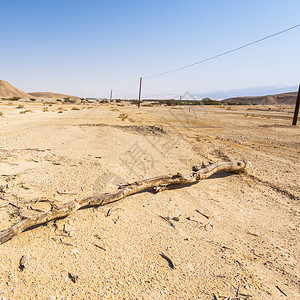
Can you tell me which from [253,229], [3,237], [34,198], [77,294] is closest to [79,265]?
[77,294]

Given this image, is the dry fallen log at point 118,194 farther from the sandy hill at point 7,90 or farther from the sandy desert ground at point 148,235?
the sandy hill at point 7,90

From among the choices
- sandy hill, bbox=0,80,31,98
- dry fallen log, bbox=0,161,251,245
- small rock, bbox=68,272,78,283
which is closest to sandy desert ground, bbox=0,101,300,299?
small rock, bbox=68,272,78,283

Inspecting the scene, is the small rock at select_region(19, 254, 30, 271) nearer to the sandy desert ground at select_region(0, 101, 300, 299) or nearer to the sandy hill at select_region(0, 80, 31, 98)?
the sandy desert ground at select_region(0, 101, 300, 299)

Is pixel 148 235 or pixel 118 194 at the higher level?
pixel 118 194

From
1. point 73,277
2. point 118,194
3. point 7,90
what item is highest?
point 7,90

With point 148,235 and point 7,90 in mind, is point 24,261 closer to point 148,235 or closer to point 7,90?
point 148,235

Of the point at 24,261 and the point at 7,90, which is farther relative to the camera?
the point at 7,90

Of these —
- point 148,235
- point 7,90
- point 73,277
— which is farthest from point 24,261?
point 7,90

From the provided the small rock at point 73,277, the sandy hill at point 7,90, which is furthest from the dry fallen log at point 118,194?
the sandy hill at point 7,90

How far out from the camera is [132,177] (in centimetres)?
525

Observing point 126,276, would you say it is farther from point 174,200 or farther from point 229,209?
point 229,209

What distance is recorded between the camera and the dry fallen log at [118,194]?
274 centimetres

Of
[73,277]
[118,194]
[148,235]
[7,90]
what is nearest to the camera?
[73,277]

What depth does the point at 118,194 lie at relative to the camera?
12.5 feet
